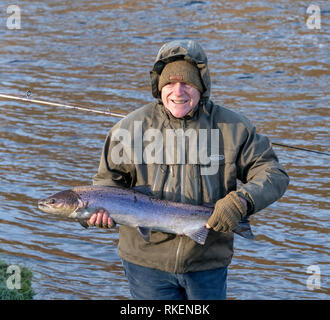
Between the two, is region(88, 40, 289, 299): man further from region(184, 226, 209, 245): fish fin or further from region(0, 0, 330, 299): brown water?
region(0, 0, 330, 299): brown water

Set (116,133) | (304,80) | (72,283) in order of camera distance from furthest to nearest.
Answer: (304,80), (72,283), (116,133)

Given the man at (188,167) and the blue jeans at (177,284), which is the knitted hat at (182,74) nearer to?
the man at (188,167)

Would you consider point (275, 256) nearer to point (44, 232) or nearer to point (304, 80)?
point (44, 232)

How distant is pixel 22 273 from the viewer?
25.4ft

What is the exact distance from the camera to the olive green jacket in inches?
198

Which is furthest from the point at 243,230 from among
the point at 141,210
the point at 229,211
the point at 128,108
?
the point at 128,108

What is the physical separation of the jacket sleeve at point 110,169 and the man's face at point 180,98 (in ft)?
1.38

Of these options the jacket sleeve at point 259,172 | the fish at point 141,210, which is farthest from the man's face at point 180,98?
the fish at point 141,210

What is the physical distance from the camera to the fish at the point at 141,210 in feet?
16.5

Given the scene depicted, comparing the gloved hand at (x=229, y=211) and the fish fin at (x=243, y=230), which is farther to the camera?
the fish fin at (x=243, y=230)

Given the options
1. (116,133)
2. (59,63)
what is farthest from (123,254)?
(59,63)

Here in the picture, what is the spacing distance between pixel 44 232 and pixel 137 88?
24.6 ft
